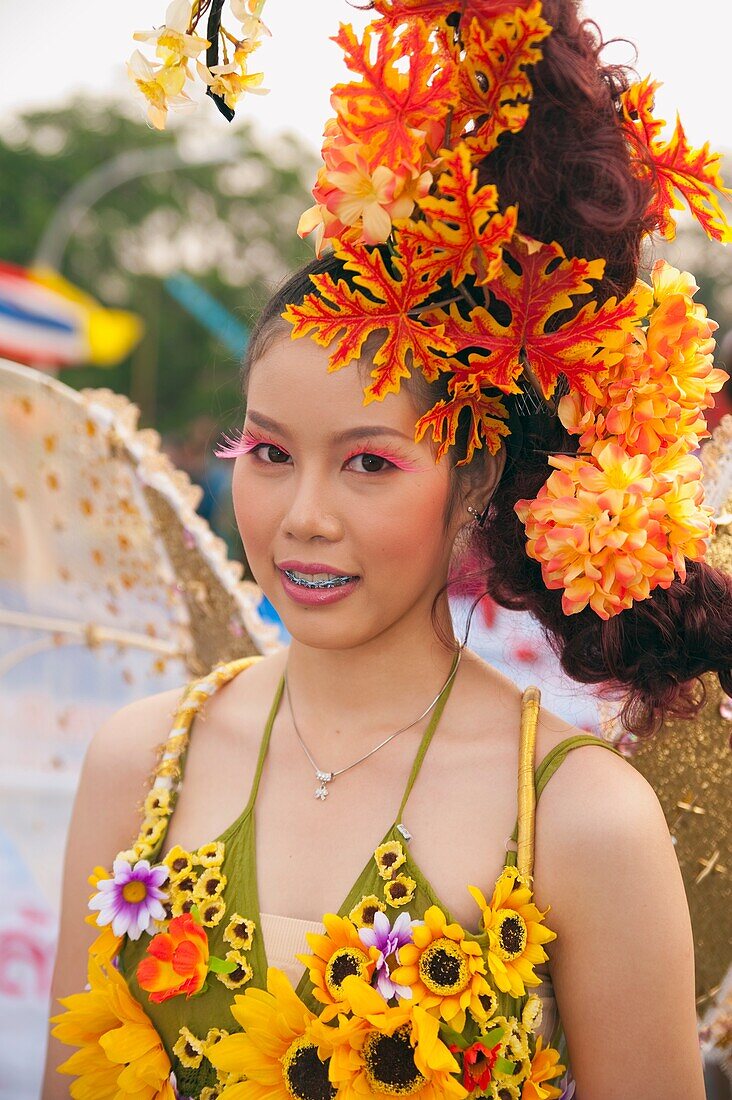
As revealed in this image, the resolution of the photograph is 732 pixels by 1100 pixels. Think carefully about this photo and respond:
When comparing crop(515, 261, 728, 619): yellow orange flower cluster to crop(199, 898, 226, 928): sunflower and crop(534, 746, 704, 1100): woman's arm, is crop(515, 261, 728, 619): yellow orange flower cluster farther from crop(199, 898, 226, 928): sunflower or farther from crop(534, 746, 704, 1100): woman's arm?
crop(199, 898, 226, 928): sunflower

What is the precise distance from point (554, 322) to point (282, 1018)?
0.94 metres

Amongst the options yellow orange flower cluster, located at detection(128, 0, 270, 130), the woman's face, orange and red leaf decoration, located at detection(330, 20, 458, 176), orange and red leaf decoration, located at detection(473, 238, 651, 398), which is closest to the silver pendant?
the woman's face

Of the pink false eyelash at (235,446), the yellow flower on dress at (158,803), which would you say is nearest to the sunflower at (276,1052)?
the yellow flower on dress at (158,803)

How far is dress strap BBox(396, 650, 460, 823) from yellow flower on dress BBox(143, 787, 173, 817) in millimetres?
366

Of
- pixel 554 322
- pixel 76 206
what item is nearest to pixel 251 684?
pixel 554 322

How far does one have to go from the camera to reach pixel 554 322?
57.6 inches

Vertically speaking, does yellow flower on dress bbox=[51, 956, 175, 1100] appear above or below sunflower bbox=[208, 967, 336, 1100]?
below

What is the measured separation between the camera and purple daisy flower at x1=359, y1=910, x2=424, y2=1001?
4.75 ft

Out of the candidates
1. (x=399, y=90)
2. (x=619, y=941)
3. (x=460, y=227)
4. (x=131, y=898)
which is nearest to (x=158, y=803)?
(x=131, y=898)

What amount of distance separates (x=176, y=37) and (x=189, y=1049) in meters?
1.35

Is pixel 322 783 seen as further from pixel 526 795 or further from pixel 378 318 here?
pixel 378 318

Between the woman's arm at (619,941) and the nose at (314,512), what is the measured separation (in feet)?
1.51

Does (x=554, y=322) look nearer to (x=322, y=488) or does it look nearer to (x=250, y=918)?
(x=322, y=488)

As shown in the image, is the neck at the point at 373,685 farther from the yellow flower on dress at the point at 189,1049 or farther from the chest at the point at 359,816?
the yellow flower on dress at the point at 189,1049
